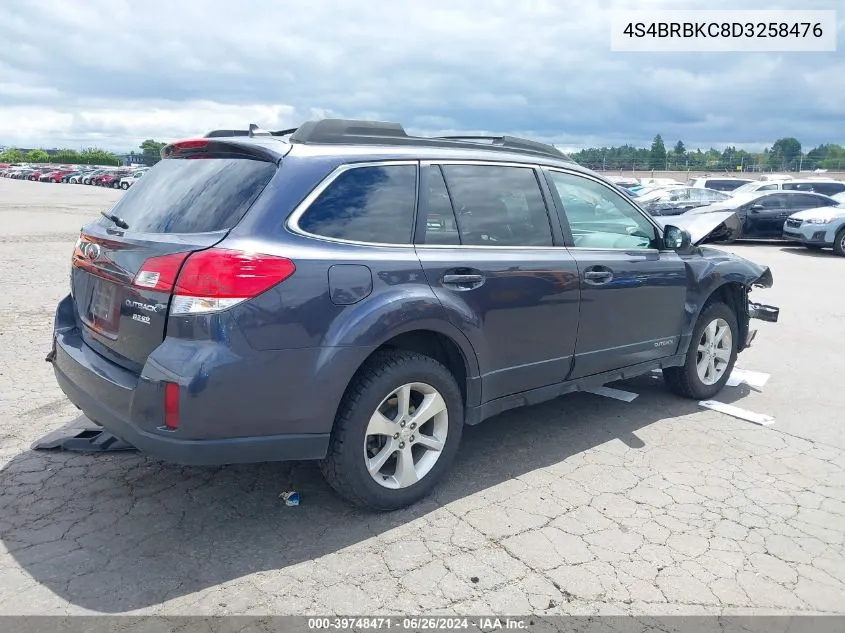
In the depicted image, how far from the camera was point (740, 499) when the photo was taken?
3.82m

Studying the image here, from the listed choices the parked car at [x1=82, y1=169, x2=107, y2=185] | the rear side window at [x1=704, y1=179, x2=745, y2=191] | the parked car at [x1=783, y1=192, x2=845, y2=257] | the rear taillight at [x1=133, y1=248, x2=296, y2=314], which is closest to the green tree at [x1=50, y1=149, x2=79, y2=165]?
the parked car at [x1=82, y1=169, x2=107, y2=185]

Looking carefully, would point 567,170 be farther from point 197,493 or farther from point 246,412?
point 197,493

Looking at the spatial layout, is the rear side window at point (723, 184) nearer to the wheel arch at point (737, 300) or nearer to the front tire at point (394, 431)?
the wheel arch at point (737, 300)

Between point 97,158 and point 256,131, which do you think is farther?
point 97,158

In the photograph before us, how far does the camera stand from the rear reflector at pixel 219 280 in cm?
291

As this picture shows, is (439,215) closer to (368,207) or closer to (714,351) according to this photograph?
(368,207)

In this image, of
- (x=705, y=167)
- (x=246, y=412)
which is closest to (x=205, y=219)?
(x=246, y=412)

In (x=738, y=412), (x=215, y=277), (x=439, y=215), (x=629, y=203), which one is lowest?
(x=738, y=412)

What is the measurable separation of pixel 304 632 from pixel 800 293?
10295mm

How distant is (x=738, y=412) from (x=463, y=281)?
282cm

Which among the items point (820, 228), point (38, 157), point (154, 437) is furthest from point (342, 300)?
point (38, 157)

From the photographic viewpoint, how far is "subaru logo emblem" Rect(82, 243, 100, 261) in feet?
11.3

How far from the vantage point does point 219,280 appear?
2.91 m

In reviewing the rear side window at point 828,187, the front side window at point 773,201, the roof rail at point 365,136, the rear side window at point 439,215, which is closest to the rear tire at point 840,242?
the front side window at point 773,201
